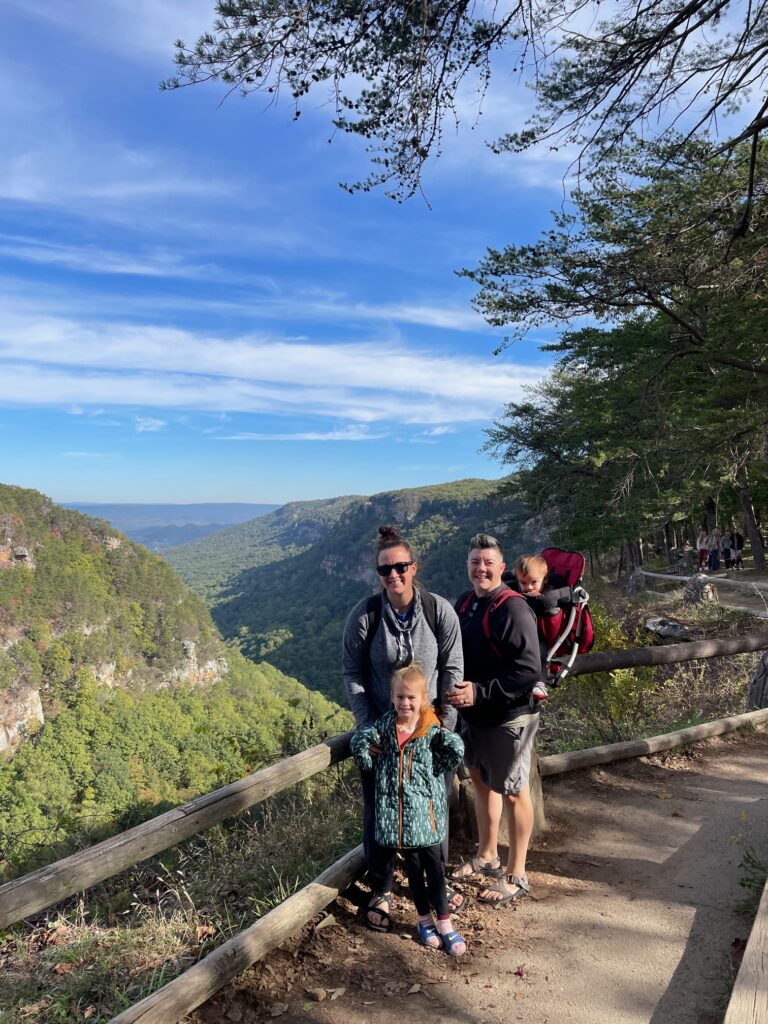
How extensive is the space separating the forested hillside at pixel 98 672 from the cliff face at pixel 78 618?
190mm

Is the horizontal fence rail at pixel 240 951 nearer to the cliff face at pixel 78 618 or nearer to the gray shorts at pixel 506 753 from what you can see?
the gray shorts at pixel 506 753

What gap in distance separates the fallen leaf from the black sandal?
154mm

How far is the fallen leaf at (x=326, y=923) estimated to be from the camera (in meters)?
Result: 2.78

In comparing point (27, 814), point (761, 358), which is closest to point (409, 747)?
point (761, 358)

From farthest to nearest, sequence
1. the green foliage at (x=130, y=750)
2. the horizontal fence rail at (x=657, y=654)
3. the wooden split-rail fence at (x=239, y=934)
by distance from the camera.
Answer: the green foliage at (x=130, y=750) < the horizontal fence rail at (x=657, y=654) < the wooden split-rail fence at (x=239, y=934)

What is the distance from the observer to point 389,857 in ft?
9.29

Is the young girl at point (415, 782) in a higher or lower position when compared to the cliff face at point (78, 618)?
higher

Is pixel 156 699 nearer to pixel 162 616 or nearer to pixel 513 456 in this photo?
Answer: pixel 162 616

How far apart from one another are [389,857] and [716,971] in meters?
1.36

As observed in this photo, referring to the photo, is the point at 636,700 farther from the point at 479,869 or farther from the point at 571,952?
the point at 571,952

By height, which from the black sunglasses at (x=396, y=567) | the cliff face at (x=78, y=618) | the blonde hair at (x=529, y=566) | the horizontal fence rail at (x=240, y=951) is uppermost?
the black sunglasses at (x=396, y=567)

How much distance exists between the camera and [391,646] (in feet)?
9.23

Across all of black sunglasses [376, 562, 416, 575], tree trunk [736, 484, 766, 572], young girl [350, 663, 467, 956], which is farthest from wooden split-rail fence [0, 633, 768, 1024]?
tree trunk [736, 484, 766, 572]

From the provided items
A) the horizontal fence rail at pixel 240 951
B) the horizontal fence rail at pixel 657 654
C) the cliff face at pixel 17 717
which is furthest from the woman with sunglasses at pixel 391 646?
the cliff face at pixel 17 717
